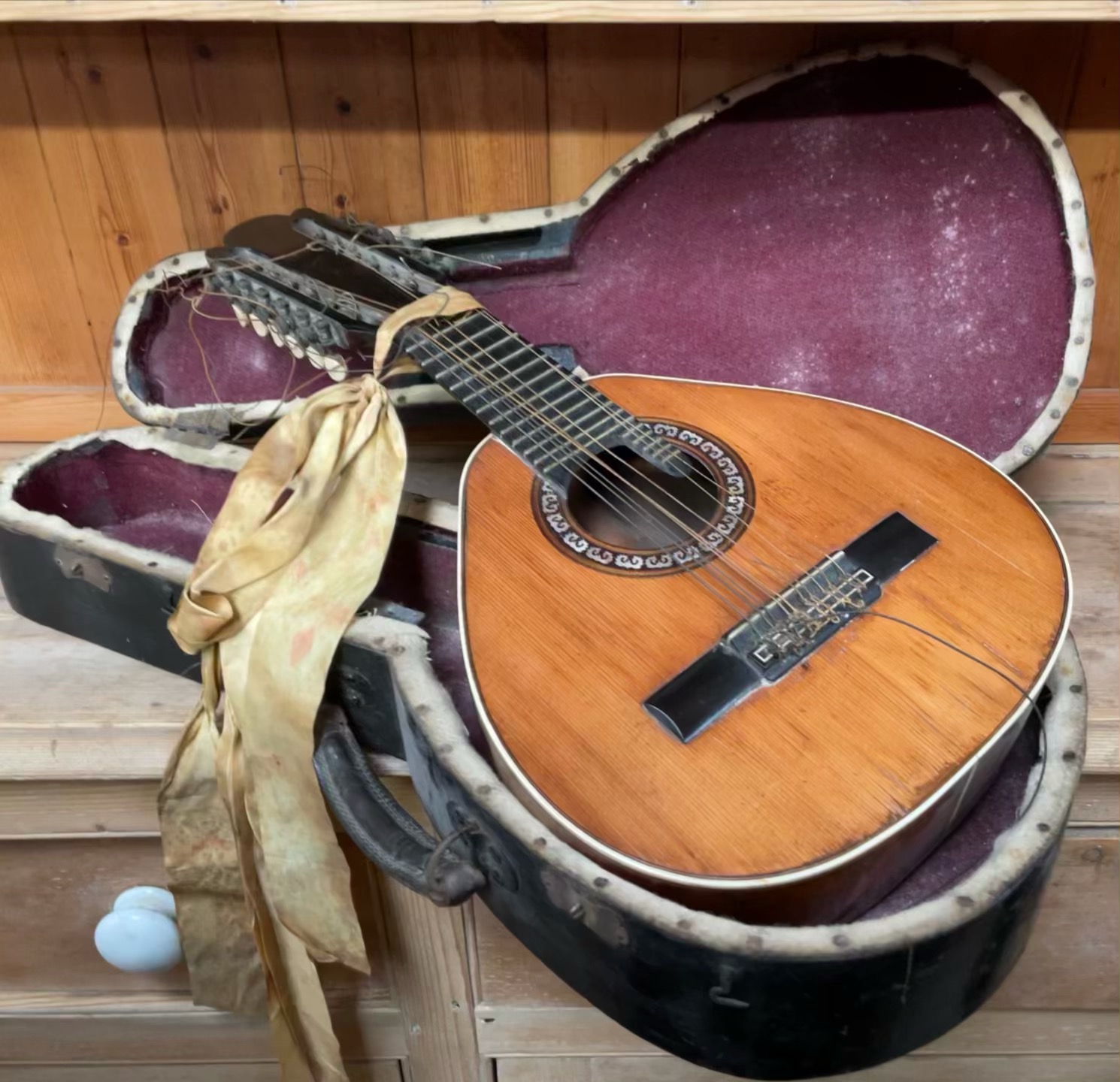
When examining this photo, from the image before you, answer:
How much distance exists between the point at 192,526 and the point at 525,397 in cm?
39

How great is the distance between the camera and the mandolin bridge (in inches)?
24.9

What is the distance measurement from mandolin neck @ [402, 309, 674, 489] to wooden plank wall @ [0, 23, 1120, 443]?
0.90 ft

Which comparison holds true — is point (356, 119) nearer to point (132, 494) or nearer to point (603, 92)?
point (603, 92)

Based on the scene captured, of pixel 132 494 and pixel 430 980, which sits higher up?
pixel 132 494

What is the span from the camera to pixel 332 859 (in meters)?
0.75

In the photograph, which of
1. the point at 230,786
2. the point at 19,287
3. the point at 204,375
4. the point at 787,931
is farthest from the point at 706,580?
the point at 19,287

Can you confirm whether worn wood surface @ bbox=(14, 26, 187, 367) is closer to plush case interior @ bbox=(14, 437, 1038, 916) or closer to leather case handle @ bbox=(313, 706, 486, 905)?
plush case interior @ bbox=(14, 437, 1038, 916)

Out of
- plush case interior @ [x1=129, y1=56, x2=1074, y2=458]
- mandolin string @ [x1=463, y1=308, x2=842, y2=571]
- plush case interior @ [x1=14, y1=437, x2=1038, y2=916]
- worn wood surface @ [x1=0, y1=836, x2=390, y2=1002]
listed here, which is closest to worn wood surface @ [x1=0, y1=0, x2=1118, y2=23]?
plush case interior @ [x1=129, y1=56, x2=1074, y2=458]

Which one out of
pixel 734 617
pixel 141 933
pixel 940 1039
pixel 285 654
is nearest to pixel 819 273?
pixel 734 617

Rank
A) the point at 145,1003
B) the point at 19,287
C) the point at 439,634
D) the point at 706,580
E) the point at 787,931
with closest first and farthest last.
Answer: the point at 787,931, the point at 706,580, the point at 439,634, the point at 145,1003, the point at 19,287

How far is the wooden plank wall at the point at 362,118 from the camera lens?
3.33 feet

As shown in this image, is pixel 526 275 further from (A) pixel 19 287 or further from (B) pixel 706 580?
(A) pixel 19 287

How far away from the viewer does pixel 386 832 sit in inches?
25.5

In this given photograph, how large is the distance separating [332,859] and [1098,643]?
67 centimetres
